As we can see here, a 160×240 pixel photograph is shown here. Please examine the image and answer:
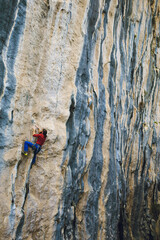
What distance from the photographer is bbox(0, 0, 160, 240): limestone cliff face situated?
3881mm

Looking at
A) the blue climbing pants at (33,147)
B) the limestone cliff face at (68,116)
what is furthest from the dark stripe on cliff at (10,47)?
the blue climbing pants at (33,147)

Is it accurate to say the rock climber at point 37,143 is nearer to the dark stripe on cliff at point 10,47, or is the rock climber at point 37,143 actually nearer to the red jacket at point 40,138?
the red jacket at point 40,138

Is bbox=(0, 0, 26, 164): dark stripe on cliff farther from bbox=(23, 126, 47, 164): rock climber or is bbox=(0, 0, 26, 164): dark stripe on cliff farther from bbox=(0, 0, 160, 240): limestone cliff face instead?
bbox=(23, 126, 47, 164): rock climber

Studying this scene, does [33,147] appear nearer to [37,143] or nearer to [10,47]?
[37,143]

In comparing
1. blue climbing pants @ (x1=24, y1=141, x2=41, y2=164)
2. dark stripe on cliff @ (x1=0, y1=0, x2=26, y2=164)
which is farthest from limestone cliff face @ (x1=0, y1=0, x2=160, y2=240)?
blue climbing pants @ (x1=24, y1=141, x2=41, y2=164)

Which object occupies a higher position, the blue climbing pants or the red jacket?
the red jacket

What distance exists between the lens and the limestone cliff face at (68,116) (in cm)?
388

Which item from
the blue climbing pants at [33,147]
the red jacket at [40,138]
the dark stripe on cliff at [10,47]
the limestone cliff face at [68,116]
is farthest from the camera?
the red jacket at [40,138]

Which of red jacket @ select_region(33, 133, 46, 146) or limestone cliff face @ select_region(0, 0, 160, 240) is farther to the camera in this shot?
red jacket @ select_region(33, 133, 46, 146)

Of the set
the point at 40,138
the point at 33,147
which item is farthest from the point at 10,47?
the point at 33,147

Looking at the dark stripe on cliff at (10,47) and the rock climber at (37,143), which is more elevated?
the dark stripe on cliff at (10,47)

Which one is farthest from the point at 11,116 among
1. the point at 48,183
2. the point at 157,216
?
the point at 157,216

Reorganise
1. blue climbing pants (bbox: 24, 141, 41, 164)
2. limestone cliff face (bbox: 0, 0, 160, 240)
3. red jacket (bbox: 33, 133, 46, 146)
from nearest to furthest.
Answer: limestone cliff face (bbox: 0, 0, 160, 240) → blue climbing pants (bbox: 24, 141, 41, 164) → red jacket (bbox: 33, 133, 46, 146)

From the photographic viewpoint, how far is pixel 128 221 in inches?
298
